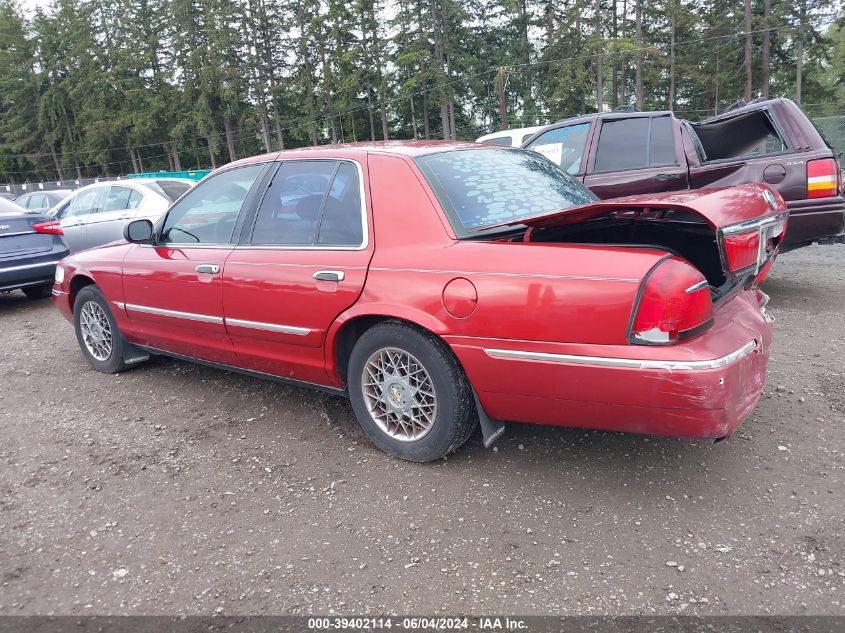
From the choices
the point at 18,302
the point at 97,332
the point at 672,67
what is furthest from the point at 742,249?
the point at 672,67

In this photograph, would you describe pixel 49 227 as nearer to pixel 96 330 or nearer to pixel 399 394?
pixel 96 330

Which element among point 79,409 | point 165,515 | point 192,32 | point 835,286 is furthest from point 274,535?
point 192,32

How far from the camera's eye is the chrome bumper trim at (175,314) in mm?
3879

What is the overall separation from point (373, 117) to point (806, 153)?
158ft

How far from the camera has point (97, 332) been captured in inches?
196

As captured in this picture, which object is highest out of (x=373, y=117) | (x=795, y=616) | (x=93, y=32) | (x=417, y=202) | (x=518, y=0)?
(x=93, y=32)

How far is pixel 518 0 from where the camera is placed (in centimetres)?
4647

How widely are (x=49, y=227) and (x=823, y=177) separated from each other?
8720mm

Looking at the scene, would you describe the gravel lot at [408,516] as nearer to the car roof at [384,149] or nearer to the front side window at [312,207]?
the front side window at [312,207]

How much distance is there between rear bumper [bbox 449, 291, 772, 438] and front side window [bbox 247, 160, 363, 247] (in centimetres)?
98

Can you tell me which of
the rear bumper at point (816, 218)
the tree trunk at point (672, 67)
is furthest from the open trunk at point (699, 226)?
the tree trunk at point (672, 67)

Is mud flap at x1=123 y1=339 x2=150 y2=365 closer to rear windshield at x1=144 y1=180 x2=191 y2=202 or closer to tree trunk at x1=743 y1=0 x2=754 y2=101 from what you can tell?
rear windshield at x1=144 y1=180 x2=191 y2=202

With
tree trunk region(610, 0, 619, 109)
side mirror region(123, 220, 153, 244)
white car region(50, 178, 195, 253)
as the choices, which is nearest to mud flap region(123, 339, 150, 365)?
side mirror region(123, 220, 153, 244)

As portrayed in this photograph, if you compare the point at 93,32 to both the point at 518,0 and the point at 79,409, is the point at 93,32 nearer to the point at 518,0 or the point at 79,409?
the point at 518,0
